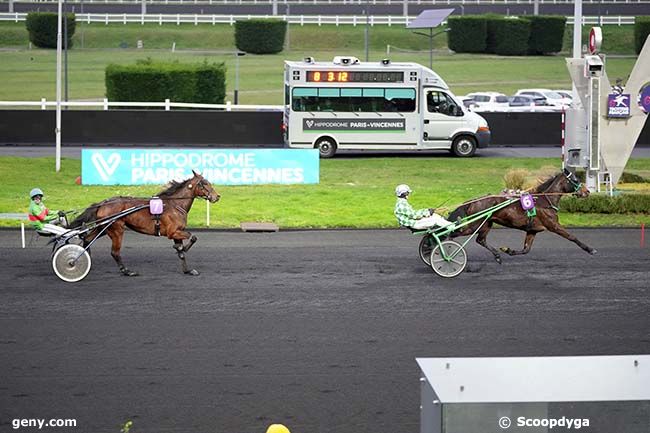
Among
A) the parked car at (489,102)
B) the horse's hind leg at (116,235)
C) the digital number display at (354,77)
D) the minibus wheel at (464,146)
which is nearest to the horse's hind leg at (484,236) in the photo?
the horse's hind leg at (116,235)

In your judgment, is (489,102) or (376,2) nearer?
(489,102)

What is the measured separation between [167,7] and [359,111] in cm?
4522

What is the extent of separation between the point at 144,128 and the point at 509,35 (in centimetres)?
3491

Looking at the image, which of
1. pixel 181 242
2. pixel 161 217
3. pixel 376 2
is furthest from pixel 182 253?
pixel 376 2

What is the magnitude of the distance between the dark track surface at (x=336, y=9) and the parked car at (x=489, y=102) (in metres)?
27.3

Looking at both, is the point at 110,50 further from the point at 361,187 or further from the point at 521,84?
the point at 361,187

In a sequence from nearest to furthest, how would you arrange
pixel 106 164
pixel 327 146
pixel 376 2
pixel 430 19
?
pixel 106 164
pixel 327 146
pixel 430 19
pixel 376 2

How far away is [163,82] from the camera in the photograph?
41.2m

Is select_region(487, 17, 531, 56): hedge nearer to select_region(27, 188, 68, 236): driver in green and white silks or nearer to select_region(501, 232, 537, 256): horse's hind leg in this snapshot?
select_region(501, 232, 537, 256): horse's hind leg

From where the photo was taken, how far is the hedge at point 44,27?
60.6 metres

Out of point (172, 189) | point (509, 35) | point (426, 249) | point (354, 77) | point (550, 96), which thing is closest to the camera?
point (172, 189)

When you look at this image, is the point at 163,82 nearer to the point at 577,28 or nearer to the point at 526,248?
the point at 577,28

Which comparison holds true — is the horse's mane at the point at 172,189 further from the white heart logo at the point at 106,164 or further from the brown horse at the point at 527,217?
the white heart logo at the point at 106,164

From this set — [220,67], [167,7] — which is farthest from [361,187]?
[167,7]
